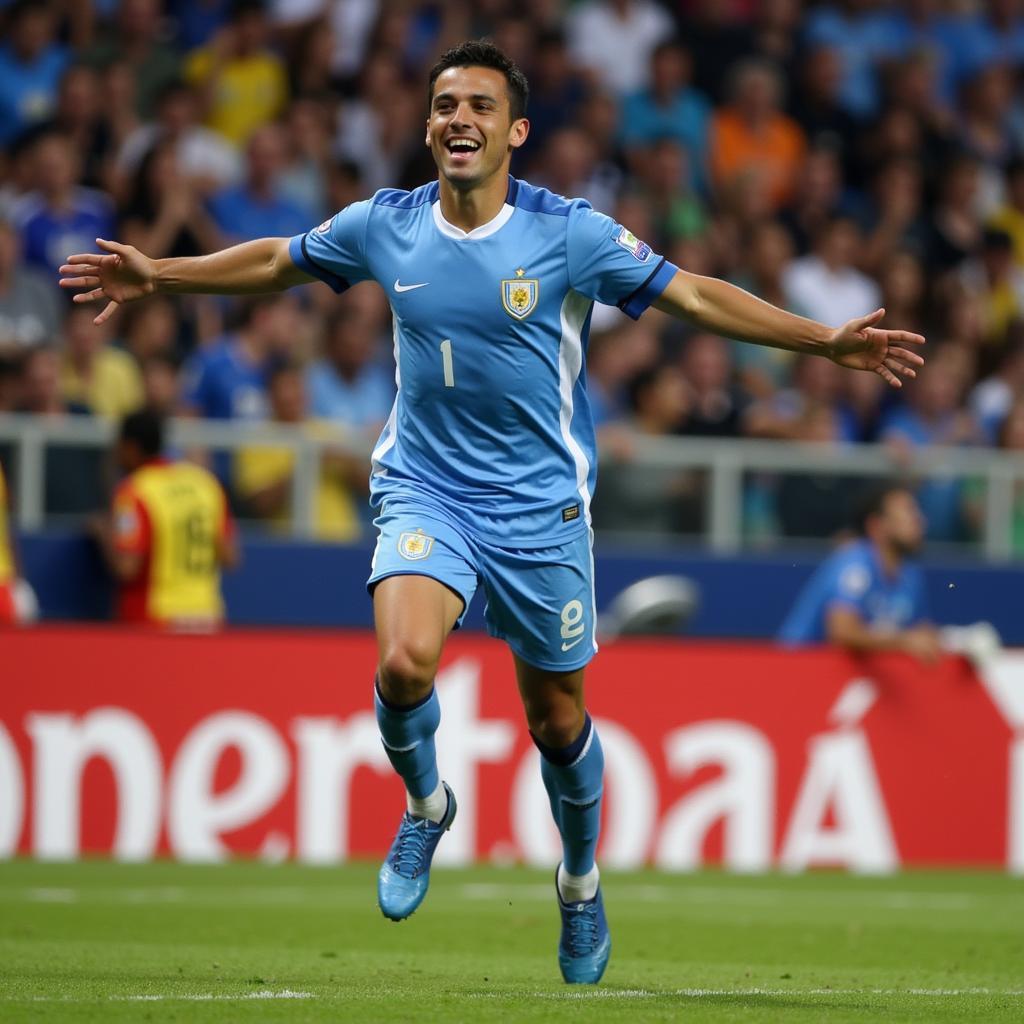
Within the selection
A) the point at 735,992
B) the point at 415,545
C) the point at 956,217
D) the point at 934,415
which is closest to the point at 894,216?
the point at 956,217

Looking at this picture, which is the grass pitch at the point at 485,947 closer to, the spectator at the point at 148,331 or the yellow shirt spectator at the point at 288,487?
the yellow shirt spectator at the point at 288,487

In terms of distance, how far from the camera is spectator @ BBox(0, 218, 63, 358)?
12.9 m

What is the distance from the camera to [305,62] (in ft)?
50.8

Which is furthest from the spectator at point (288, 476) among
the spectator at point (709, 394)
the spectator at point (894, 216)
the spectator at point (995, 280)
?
the spectator at point (995, 280)

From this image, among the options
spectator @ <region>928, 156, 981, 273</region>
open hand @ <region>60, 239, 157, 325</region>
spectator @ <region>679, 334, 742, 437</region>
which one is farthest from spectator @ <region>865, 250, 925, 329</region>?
open hand @ <region>60, 239, 157, 325</region>

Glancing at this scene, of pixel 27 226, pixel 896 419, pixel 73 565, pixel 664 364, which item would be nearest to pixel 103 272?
pixel 73 565

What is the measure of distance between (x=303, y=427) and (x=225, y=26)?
404cm

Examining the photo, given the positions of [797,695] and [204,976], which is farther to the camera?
[797,695]

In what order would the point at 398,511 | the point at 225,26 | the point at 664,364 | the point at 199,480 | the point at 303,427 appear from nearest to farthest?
the point at 398,511, the point at 199,480, the point at 303,427, the point at 664,364, the point at 225,26

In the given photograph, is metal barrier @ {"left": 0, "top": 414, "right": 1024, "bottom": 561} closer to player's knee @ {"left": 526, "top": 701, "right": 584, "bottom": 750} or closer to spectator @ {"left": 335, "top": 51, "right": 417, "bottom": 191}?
spectator @ {"left": 335, "top": 51, "right": 417, "bottom": 191}

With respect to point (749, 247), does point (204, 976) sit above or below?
below

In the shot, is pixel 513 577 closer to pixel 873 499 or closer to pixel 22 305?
pixel 873 499

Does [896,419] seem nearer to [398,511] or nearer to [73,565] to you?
[73,565]

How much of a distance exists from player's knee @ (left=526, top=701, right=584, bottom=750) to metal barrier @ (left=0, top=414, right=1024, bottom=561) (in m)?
6.21
